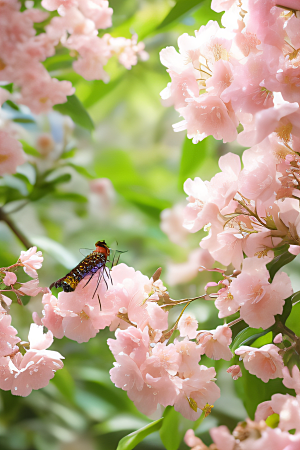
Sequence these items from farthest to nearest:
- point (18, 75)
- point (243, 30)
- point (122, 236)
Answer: point (122, 236)
point (18, 75)
point (243, 30)

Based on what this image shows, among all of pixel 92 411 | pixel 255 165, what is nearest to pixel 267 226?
pixel 255 165

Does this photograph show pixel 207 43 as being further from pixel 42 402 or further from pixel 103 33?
pixel 42 402

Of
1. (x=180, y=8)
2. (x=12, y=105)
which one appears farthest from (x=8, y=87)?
(x=180, y=8)

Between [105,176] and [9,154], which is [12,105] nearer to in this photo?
[9,154]

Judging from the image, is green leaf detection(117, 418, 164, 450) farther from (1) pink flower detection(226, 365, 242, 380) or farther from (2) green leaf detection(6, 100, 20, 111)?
(2) green leaf detection(6, 100, 20, 111)

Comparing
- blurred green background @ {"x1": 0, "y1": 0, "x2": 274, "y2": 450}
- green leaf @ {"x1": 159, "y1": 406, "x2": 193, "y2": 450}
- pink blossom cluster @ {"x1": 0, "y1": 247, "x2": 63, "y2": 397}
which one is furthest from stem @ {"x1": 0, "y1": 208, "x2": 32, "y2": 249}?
green leaf @ {"x1": 159, "y1": 406, "x2": 193, "y2": 450}
